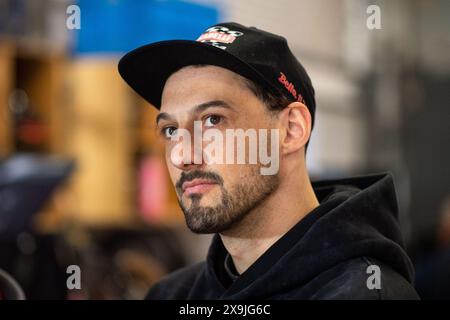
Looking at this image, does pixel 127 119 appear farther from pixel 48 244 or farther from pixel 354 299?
pixel 354 299

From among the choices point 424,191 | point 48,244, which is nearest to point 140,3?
point 48,244

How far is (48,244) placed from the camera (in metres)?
2.21

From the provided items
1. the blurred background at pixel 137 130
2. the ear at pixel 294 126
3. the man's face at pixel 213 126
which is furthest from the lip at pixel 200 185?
the blurred background at pixel 137 130

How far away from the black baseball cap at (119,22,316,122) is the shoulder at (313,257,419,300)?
209 millimetres

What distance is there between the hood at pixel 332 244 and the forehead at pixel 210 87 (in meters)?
0.20

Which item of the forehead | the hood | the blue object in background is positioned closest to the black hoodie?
the hood

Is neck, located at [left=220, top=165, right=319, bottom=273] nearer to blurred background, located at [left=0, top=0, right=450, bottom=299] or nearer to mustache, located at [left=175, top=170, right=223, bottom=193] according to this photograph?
mustache, located at [left=175, top=170, right=223, bottom=193]

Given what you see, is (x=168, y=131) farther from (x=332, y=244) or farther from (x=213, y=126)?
(x=332, y=244)

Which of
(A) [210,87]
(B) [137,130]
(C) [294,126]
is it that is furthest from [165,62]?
(B) [137,130]

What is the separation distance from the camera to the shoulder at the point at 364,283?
Result: 93 cm

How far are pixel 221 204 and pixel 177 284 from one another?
342 millimetres

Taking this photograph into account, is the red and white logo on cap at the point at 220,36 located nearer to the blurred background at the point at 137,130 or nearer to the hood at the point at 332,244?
the blurred background at the point at 137,130

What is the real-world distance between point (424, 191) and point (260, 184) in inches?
132

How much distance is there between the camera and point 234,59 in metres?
0.93
